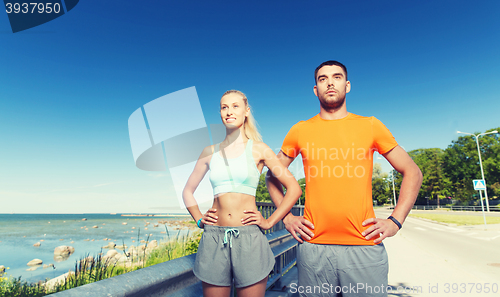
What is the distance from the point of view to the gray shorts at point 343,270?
67.1 inches

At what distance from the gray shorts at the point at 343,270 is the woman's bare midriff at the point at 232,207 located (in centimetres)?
49

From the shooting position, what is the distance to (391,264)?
23.4 feet

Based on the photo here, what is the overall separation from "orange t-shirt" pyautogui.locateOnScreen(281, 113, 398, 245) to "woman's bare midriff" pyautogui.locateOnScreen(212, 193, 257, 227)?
1.43ft

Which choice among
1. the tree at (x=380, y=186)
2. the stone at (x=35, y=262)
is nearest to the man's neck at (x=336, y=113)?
the stone at (x=35, y=262)

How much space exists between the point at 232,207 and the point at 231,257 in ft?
1.00

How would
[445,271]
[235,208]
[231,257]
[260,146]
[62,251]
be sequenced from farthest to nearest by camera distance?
[62,251]
[445,271]
[260,146]
[235,208]
[231,257]

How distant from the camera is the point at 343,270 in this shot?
1747mm

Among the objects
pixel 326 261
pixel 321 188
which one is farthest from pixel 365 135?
pixel 326 261

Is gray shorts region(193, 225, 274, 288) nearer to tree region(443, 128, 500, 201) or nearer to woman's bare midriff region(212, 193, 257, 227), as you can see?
woman's bare midriff region(212, 193, 257, 227)

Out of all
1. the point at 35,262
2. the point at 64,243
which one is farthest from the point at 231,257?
the point at 64,243

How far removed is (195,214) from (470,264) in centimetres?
850

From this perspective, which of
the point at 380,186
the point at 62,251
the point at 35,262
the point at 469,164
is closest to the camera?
the point at 35,262

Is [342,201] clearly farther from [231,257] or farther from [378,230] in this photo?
[231,257]

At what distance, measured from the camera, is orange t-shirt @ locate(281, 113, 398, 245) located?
5.91 ft
